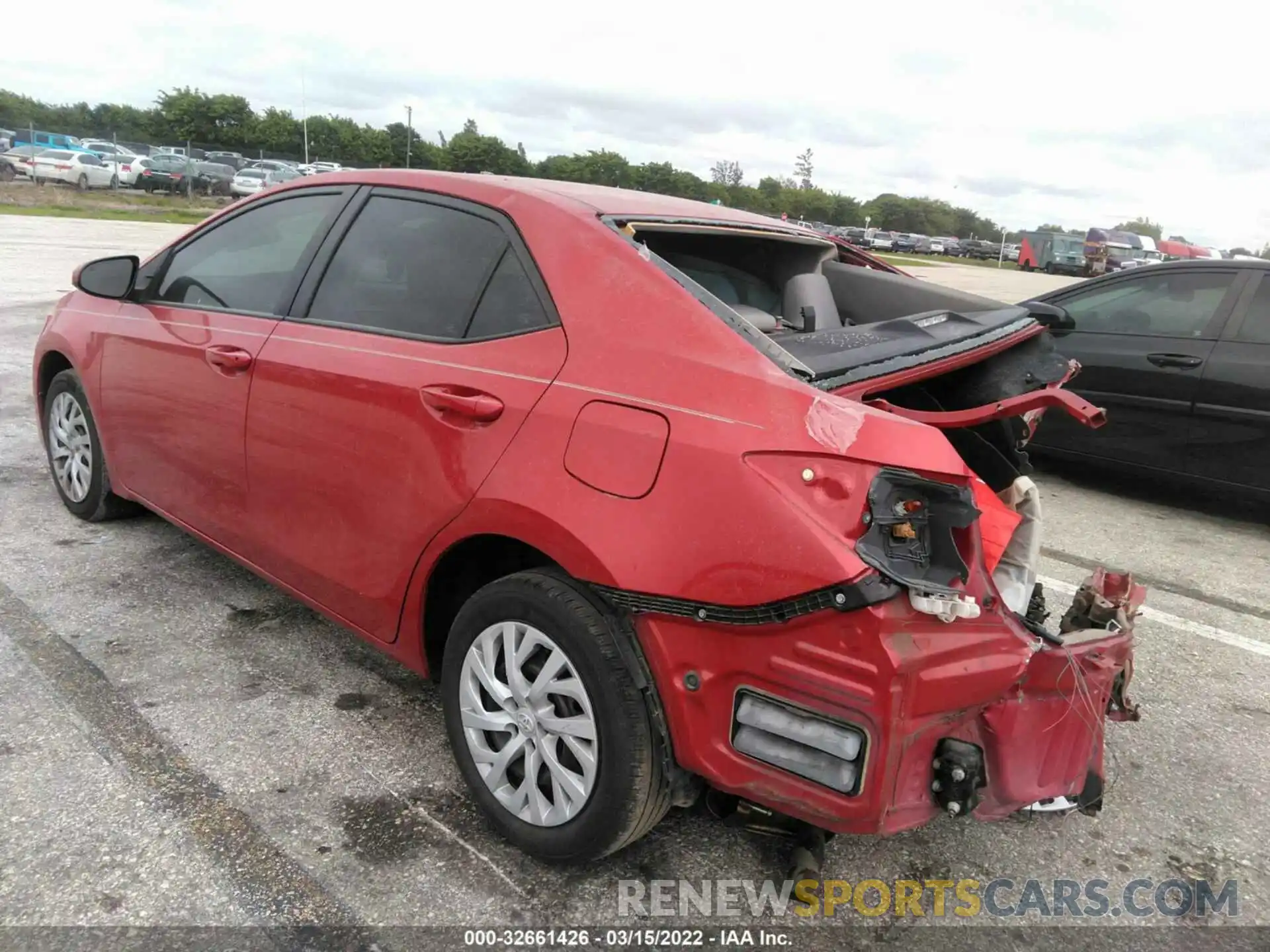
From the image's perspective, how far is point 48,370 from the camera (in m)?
4.43

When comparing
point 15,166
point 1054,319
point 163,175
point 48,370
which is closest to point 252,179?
point 163,175

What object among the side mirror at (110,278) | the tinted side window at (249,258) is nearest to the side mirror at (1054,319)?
the tinted side window at (249,258)

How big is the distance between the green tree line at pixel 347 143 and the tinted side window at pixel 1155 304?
40.3 meters

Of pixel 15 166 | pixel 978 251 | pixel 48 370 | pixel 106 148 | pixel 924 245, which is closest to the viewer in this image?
pixel 48 370

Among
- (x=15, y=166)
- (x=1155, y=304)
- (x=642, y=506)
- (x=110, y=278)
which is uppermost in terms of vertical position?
(x=15, y=166)

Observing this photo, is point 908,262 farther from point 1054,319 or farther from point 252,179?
point 1054,319

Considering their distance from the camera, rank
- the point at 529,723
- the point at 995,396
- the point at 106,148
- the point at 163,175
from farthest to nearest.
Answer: the point at 106,148
the point at 163,175
the point at 995,396
the point at 529,723

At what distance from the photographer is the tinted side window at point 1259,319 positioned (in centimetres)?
524

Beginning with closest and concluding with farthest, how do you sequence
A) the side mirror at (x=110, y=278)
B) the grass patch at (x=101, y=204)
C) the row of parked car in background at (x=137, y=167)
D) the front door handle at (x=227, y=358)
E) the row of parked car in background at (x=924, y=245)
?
the front door handle at (x=227, y=358), the side mirror at (x=110, y=278), the grass patch at (x=101, y=204), the row of parked car in background at (x=137, y=167), the row of parked car in background at (x=924, y=245)

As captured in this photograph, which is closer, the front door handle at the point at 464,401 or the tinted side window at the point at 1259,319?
the front door handle at the point at 464,401

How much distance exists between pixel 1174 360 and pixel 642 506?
478 centimetres

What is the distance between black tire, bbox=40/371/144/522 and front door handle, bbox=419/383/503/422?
7.88 ft

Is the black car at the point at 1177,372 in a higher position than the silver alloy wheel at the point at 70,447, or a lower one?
higher

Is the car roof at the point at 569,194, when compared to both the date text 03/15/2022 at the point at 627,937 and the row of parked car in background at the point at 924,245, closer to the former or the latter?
the date text 03/15/2022 at the point at 627,937
